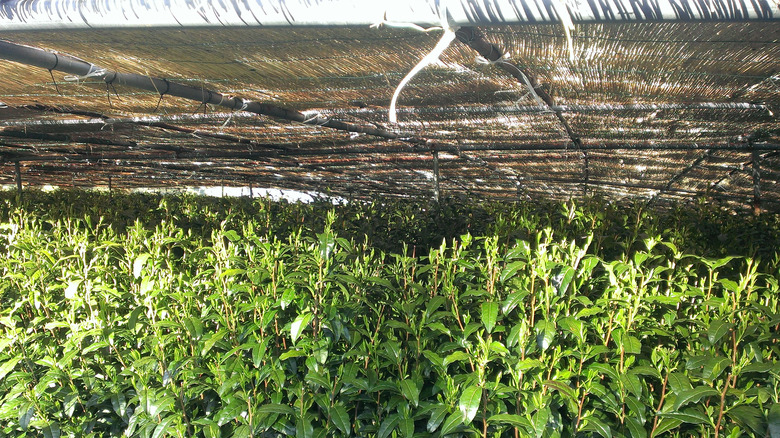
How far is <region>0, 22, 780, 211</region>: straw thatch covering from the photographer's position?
2840 mm

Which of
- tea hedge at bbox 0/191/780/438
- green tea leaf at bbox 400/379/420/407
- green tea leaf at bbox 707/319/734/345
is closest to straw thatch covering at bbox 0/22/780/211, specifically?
tea hedge at bbox 0/191/780/438

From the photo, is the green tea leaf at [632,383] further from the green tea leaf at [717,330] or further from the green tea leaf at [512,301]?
the green tea leaf at [512,301]

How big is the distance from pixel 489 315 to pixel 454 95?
2.86m

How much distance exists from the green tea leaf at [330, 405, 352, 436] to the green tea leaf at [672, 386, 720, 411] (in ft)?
3.03

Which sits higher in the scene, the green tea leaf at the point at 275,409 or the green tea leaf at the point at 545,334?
the green tea leaf at the point at 545,334

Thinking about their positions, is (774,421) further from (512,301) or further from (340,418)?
(340,418)

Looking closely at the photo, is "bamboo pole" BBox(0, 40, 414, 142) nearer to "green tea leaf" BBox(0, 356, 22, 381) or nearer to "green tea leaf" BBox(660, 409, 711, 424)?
"green tea leaf" BBox(0, 356, 22, 381)

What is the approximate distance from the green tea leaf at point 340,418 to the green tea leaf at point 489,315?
1.69ft

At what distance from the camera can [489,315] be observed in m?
1.66

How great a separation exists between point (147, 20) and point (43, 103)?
14.4 ft

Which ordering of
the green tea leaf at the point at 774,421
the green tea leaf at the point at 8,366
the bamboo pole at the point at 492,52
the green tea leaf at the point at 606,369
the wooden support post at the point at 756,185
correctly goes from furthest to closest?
the wooden support post at the point at 756,185
the bamboo pole at the point at 492,52
the green tea leaf at the point at 8,366
the green tea leaf at the point at 606,369
the green tea leaf at the point at 774,421

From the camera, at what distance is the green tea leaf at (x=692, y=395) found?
1389 millimetres

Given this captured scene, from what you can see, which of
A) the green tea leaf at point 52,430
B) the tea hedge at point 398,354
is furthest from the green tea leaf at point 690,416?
the green tea leaf at point 52,430

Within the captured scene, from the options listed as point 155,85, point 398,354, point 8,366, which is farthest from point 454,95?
point 8,366
